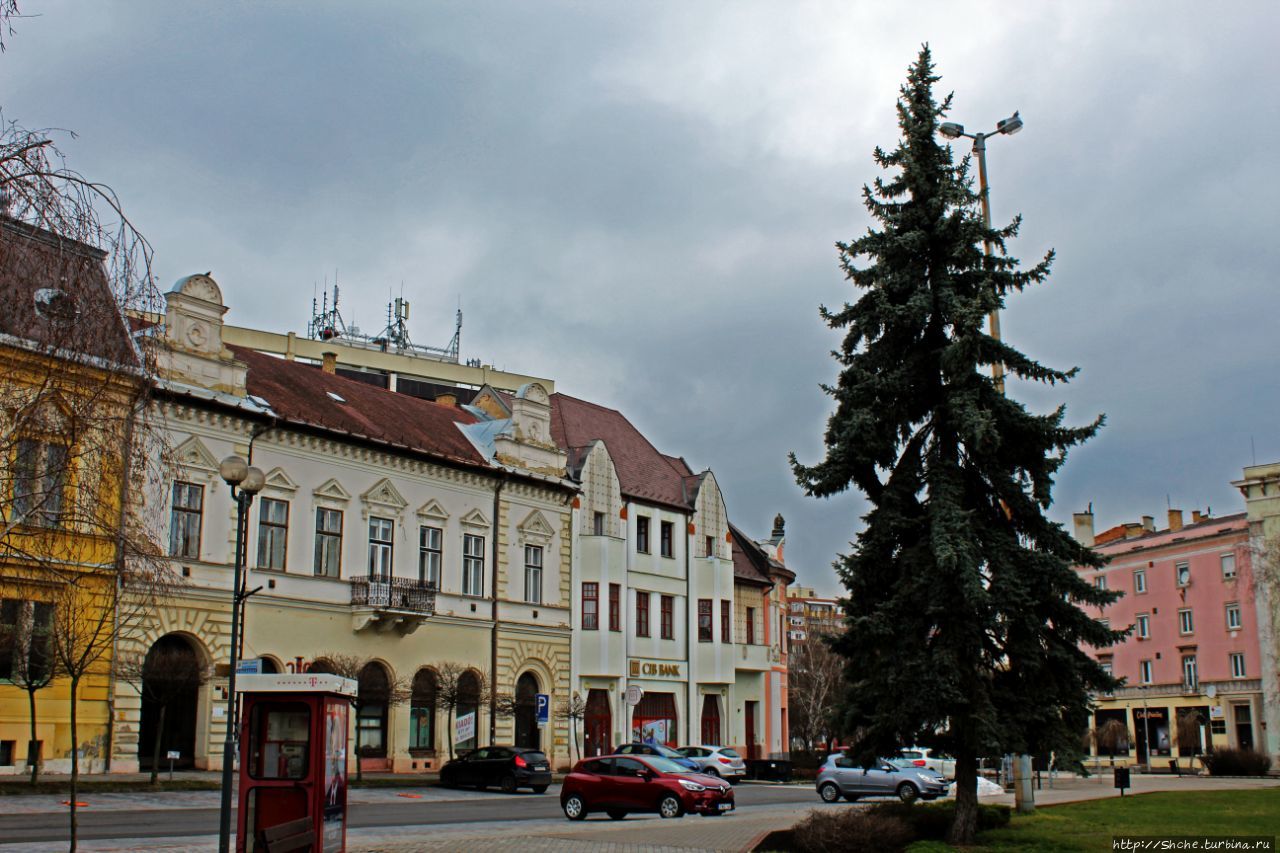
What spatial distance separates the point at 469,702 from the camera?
43.3 metres

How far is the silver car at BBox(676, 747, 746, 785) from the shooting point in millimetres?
43359

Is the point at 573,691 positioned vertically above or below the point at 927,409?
below

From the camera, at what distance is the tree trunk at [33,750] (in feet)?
96.1

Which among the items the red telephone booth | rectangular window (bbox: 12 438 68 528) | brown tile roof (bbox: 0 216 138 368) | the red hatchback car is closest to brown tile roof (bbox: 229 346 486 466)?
the red hatchback car

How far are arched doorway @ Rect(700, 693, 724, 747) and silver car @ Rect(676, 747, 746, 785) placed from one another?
822 centimetres

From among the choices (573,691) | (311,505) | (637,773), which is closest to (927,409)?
(637,773)

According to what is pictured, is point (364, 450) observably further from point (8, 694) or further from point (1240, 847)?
Result: point (1240, 847)

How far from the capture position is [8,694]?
30750mm

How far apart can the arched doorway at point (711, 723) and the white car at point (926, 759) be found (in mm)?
10928

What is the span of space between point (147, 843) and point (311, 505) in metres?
20.4

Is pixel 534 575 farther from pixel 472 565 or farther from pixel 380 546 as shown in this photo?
pixel 380 546

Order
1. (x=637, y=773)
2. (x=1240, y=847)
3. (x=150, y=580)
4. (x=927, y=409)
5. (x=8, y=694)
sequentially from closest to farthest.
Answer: (x=150, y=580) < (x=1240, y=847) < (x=927, y=409) < (x=637, y=773) < (x=8, y=694)

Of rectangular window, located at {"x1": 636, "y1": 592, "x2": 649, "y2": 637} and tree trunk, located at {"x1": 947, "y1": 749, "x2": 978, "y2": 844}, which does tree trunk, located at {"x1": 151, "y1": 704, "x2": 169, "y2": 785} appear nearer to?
tree trunk, located at {"x1": 947, "y1": 749, "x2": 978, "y2": 844}

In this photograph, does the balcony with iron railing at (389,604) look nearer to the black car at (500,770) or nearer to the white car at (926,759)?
the black car at (500,770)
